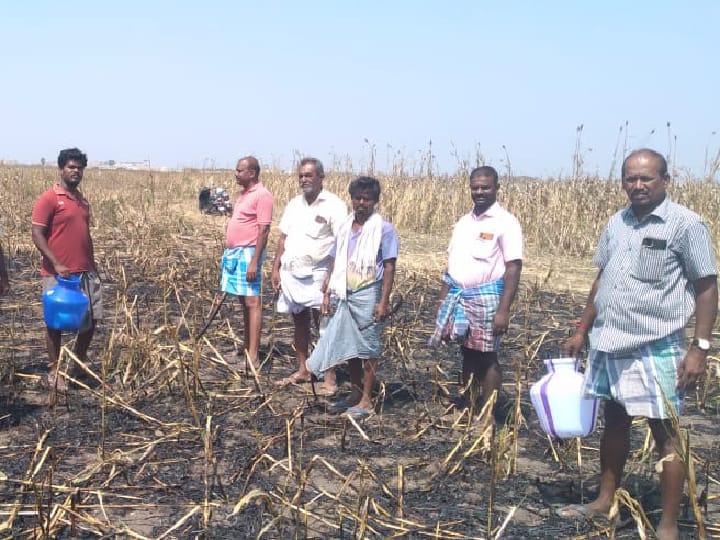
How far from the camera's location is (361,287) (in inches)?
168

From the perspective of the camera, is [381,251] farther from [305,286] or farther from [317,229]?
[305,286]

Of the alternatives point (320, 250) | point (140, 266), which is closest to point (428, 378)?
point (320, 250)

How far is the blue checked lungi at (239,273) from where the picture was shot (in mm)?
5159

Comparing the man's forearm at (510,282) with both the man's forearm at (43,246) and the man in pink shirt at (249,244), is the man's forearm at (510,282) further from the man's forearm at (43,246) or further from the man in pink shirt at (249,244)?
the man's forearm at (43,246)

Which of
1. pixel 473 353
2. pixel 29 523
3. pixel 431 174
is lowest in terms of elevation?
pixel 29 523

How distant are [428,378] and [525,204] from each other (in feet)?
24.7

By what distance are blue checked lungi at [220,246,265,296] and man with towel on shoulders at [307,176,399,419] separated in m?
0.97

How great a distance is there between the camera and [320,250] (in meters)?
4.75

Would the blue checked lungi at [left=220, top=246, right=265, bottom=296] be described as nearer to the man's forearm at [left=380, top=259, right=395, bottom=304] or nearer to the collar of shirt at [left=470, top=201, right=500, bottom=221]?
the man's forearm at [left=380, top=259, right=395, bottom=304]

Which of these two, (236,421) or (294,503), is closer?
(294,503)

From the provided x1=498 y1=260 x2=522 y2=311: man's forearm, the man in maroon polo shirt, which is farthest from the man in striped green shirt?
the man in maroon polo shirt

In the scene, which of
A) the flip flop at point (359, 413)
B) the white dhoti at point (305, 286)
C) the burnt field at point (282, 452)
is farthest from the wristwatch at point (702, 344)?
the white dhoti at point (305, 286)

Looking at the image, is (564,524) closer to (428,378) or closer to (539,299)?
(428,378)

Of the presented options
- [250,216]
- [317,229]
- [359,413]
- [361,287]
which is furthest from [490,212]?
[250,216]
